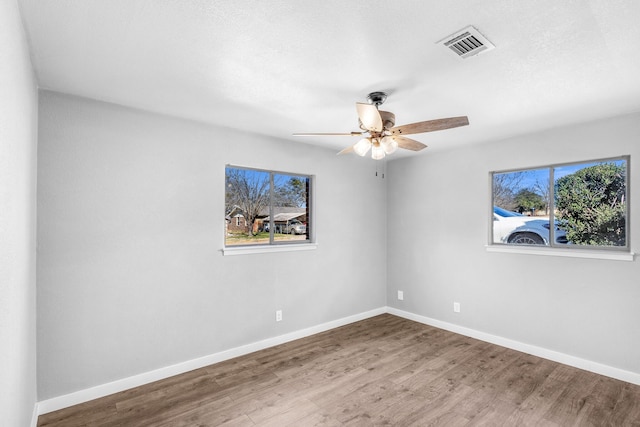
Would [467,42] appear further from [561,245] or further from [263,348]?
[263,348]

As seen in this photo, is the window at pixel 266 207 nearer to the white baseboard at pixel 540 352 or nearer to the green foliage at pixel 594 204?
the white baseboard at pixel 540 352

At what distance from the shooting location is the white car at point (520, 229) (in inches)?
141

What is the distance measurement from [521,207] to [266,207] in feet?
10.1

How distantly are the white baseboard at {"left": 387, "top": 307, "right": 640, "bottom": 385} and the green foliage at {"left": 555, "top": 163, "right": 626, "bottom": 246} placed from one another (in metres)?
1.19

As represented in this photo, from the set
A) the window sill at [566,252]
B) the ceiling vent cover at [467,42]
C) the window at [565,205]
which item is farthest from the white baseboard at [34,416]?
the window at [565,205]

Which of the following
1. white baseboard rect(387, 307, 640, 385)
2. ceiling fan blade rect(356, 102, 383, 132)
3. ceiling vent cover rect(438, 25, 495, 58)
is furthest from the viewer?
white baseboard rect(387, 307, 640, 385)

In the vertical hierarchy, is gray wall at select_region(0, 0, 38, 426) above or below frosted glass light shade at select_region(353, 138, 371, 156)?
below

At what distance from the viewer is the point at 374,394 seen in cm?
273

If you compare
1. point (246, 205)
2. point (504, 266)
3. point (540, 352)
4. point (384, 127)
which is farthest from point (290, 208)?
point (540, 352)

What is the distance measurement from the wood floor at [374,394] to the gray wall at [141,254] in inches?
13.4

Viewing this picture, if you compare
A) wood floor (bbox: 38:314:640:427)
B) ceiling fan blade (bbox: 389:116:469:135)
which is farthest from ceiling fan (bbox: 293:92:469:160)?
wood floor (bbox: 38:314:640:427)

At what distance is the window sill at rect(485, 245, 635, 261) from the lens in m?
2.98

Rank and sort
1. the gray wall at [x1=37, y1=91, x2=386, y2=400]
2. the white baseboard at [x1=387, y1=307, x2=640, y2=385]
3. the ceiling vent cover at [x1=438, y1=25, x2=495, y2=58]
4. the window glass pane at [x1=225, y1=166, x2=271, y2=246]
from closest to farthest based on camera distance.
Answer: the ceiling vent cover at [x1=438, y1=25, x2=495, y2=58] → the gray wall at [x1=37, y1=91, x2=386, y2=400] → the white baseboard at [x1=387, y1=307, x2=640, y2=385] → the window glass pane at [x1=225, y1=166, x2=271, y2=246]

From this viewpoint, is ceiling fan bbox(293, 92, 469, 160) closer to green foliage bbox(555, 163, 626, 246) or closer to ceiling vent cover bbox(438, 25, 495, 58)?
ceiling vent cover bbox(438, 25, 495, 58)
